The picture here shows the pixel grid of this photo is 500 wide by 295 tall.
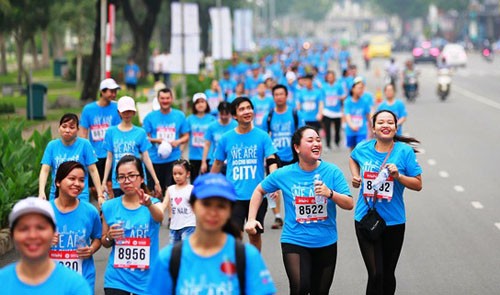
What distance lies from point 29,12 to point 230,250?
37.5 m

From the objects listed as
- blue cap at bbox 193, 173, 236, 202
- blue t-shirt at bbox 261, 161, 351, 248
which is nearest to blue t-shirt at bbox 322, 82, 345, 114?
blue t-shirt at bbox 261, 161, 351, 248

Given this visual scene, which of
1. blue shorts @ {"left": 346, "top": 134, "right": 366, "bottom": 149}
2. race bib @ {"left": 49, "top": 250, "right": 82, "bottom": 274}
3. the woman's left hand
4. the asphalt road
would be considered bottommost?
the asphalt road

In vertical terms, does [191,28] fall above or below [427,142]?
above

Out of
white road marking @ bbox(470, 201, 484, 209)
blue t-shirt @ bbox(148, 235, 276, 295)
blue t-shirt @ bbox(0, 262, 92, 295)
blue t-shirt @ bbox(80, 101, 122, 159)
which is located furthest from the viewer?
white road marking @ bbox(470, 201, 484, 209)

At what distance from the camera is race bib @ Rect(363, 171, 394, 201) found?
9.16 m

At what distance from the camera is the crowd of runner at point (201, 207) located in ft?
17.8

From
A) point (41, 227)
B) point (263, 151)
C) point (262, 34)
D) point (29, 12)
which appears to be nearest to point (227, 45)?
point (29, 12)

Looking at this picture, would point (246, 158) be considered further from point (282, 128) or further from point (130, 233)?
point (282, 128)

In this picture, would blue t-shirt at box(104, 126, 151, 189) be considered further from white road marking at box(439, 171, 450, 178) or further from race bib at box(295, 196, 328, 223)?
white road marking at box(439, 171, 450, 178)

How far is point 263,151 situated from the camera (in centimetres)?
1123

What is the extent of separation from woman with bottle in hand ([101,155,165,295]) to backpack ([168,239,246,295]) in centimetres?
241

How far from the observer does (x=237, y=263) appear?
5.38 meters

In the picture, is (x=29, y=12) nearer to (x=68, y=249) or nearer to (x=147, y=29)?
(x=147, y=29)

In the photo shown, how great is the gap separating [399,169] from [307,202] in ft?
3.45
